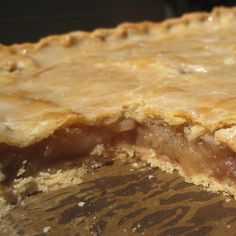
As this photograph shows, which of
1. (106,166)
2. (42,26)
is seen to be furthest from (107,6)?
(106,166)

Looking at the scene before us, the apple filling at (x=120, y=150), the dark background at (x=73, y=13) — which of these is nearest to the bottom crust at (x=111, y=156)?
the apple filling at (x=120, y=150)

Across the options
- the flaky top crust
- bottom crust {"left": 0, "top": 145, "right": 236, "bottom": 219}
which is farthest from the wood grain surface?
the flaky top crust

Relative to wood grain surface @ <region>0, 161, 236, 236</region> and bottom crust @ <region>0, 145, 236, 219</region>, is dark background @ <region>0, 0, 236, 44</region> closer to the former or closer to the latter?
bottom crust @ <region>0, 145, 236, 219</region>

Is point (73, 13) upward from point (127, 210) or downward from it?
downward

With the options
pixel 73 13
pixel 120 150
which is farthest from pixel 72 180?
pixel 73 13

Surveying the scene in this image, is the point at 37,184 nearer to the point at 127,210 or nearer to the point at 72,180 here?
the point at 72,180

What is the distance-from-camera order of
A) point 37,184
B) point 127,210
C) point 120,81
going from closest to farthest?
point 127,210 < point 37,184 < point 120,81
